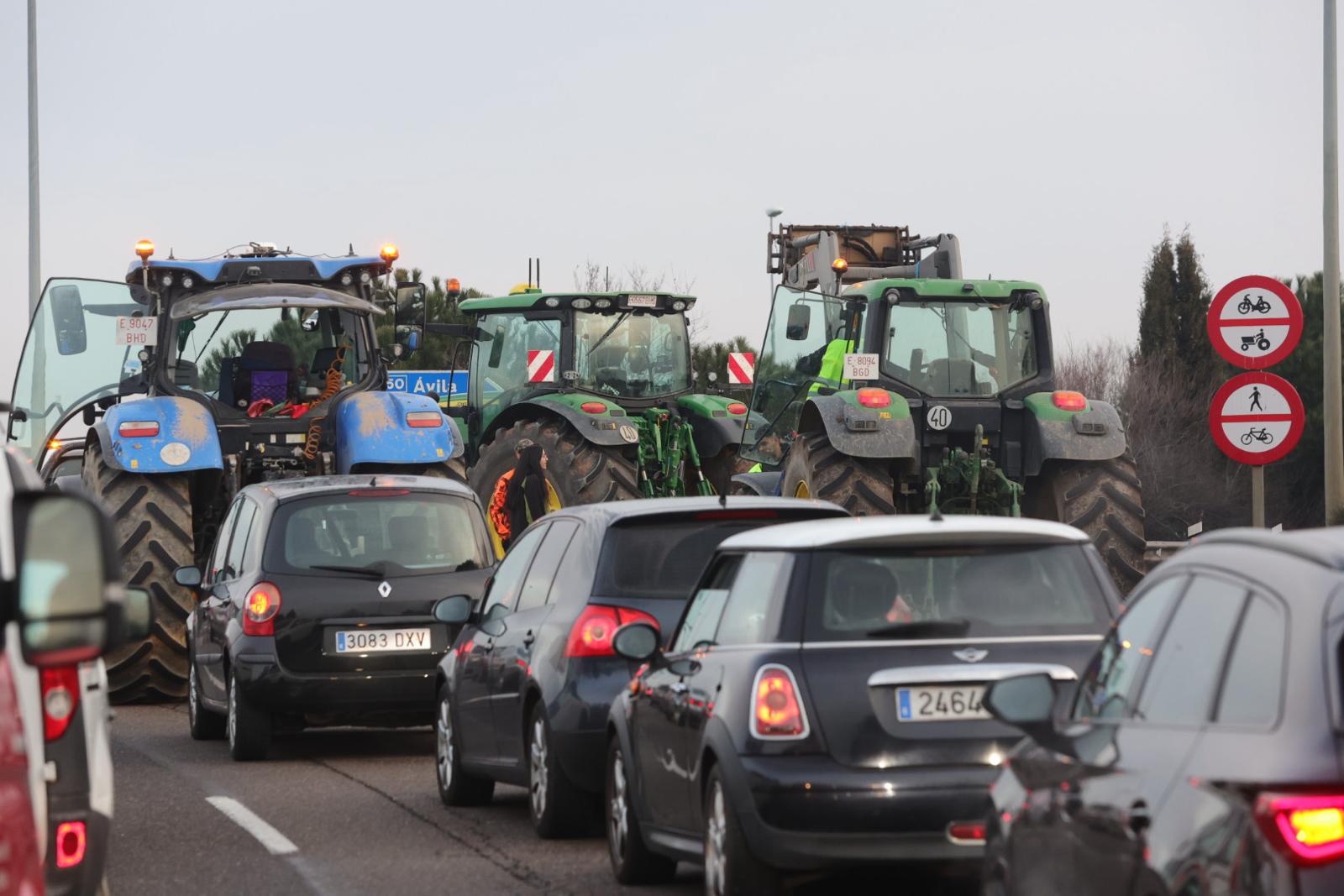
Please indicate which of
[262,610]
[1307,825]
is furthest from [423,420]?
[1307,825]

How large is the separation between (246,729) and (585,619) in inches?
173

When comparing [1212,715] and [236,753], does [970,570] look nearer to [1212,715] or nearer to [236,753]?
[1212,715]

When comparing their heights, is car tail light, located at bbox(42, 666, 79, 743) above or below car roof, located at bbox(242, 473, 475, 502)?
above

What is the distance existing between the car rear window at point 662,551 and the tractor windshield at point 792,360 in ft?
26.6

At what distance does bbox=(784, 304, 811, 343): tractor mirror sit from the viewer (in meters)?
19.0

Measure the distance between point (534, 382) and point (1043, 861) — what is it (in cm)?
1622

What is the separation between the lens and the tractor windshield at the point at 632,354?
2189 cm

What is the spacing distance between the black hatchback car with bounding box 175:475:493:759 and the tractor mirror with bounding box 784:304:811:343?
5129mm

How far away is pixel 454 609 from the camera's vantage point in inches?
462

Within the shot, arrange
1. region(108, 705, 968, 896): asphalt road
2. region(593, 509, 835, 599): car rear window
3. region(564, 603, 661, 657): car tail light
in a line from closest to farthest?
region(108, 705, 968, 896): asphalt road < region(564, 603, 661, 657): car tail light < region(593, 509, 835, 599): car rear window

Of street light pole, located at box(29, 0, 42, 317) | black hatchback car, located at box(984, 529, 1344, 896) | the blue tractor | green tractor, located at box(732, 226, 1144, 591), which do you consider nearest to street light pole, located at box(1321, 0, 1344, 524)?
green tractor, located at box(732, 226, 1144, 591)

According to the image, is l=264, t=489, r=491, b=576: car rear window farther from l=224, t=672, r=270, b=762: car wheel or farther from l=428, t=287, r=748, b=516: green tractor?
l=428, t=287, r=748, b=516: green tractor

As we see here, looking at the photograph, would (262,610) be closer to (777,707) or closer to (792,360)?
(777,707)

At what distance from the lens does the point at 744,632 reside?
8.00 meters
